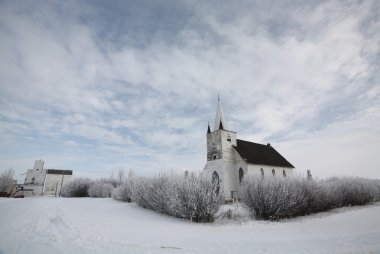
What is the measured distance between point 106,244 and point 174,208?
6226 millimetres

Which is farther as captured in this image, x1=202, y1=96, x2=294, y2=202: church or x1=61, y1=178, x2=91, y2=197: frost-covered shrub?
x1=61, y1=178, x2=91, y2=197: frost-covered shrub

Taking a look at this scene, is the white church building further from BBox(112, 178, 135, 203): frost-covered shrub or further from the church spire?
the church spire

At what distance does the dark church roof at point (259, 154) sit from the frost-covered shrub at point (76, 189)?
28.4 m

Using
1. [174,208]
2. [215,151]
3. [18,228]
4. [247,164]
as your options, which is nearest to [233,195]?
[247,164]

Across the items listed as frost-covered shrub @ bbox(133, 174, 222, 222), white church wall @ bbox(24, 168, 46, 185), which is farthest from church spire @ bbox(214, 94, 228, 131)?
white church wall @ bbox(24, 168, 46, 185)

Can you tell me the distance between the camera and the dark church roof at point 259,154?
33556mm

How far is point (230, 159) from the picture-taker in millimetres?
33125

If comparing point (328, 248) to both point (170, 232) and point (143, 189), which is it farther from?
point (143, 189)

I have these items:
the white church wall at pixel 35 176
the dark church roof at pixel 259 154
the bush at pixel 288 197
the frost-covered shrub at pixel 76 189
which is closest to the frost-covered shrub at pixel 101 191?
the frost-covered shrub at pixel 76 189

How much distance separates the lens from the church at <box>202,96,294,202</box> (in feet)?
103

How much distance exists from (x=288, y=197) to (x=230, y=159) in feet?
61.9

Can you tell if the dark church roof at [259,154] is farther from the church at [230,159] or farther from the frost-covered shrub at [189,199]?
the frost-covered shrub at [189,199]

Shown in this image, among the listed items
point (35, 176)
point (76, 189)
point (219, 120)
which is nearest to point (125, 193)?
point (219, 120)

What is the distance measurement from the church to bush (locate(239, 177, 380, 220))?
1172 cm
